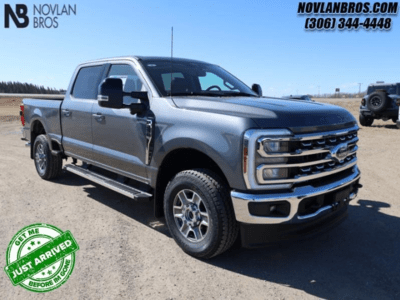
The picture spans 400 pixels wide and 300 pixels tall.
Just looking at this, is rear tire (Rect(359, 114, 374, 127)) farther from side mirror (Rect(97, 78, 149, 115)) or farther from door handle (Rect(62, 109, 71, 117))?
side mirror (Rect(97, 78, 149, 115))

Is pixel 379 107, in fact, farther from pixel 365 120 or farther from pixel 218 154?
pixel 218 154

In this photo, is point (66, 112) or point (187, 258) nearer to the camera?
point (187, 258)

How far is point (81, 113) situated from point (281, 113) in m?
3.05

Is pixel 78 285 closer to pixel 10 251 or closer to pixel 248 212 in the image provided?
pixel 10 251

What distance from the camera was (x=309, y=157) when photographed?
3.04 meters

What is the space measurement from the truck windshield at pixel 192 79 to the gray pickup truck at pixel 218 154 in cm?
2

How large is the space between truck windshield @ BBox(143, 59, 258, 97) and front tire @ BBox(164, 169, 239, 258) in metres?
1.08

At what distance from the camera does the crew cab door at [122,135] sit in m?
3.91

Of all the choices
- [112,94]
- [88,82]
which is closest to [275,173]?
[112,94]

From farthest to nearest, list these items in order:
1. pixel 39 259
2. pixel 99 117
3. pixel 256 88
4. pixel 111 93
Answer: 1. pixel 256 88
2. pixel 99 117
3. pixel 111 93
4. pixel 39 259


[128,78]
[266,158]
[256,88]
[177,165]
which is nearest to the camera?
[266,158]

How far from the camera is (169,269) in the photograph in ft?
10.4

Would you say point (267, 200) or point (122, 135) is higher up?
point (122, 135)

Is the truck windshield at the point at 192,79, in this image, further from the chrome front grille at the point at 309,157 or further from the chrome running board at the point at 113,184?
the chrome front grille at the point at 309,157
